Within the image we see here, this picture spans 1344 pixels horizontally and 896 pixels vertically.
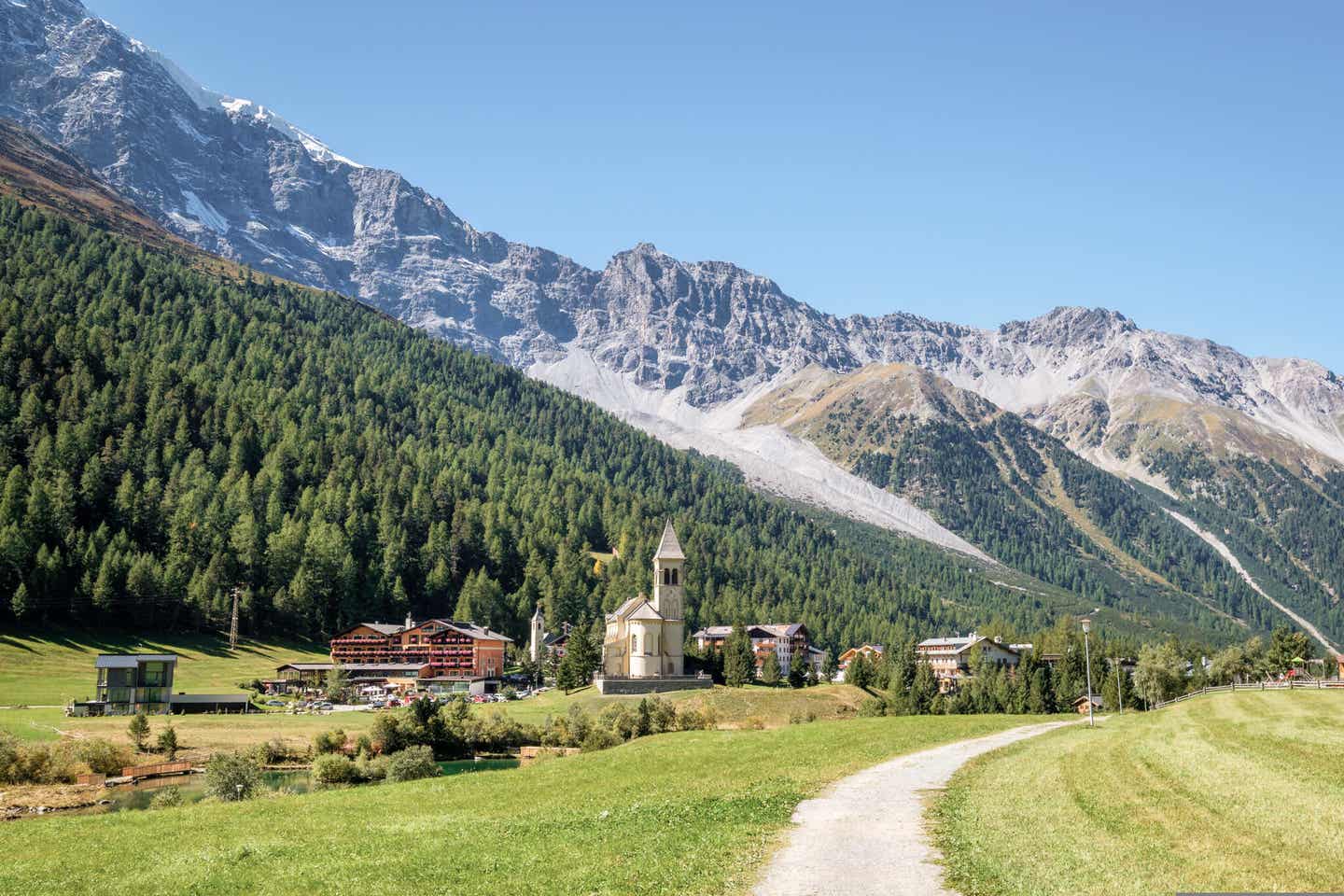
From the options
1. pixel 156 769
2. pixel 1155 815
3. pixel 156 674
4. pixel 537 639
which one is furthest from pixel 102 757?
pixel 537 639

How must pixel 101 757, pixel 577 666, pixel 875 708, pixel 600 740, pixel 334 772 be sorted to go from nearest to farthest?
pixel 334 772, pixel 101 757, pixel 600 740, pixel 875 708, pixel 577 666

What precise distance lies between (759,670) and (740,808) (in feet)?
511

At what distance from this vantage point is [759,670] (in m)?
191

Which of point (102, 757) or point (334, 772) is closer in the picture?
point (334, 772)

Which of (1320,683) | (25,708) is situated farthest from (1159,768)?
(25,708)

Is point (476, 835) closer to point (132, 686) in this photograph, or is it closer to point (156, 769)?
point (156, 769)

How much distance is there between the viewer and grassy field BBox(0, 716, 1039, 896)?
29.6 metres

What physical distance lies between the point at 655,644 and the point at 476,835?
113 m

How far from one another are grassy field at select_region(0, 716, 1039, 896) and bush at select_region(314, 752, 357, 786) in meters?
18.3

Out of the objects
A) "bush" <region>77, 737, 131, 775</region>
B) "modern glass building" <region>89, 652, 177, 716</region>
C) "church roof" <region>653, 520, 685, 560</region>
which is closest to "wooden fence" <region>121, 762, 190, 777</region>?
"bush" <region>77, 737, 131, 775</region>

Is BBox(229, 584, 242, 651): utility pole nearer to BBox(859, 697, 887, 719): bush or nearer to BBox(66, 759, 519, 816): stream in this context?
BBox(66, 759, 519, 816): stream

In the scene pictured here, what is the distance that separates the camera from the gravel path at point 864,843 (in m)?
26.0

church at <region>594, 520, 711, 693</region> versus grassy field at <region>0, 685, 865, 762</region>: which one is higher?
church at <region>594, 520, 711, 693</region>

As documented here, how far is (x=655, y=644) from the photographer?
5851 inches
